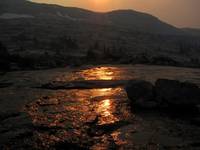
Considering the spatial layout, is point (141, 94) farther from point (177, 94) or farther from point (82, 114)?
point (82, 114)

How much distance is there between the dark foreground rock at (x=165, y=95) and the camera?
11656 millimetres

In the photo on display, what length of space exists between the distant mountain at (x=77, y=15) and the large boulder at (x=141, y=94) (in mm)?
74976

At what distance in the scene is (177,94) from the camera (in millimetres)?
11734

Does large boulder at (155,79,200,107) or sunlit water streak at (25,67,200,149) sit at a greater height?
large boulder at (155,79,200,107)

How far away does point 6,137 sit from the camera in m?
9.02

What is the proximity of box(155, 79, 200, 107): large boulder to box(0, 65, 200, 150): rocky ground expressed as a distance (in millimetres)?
415

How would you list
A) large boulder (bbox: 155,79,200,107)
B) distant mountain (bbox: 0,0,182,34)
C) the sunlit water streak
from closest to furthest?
the sunlit water streak
large boulder (bbox: 155,79,200,107)
distant mountain (bbox: 0,0,182,34)

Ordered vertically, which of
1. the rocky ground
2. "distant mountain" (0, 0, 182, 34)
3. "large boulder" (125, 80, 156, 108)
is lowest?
the rocky ground

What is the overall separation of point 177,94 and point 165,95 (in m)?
0.38

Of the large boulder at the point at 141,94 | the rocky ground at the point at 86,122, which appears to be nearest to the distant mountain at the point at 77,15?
the rocky ground at the point at 86,122

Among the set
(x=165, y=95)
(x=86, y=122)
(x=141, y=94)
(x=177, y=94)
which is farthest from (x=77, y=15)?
(x=86, y=122)

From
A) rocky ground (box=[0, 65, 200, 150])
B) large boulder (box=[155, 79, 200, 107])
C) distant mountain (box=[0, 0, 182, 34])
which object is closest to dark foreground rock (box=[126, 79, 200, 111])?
large boulder (box=[155, 79, 200, 107])

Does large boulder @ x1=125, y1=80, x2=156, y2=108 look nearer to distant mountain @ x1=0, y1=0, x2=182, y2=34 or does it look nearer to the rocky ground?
the rocky ground

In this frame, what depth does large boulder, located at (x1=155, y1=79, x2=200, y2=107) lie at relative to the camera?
38.1ft
